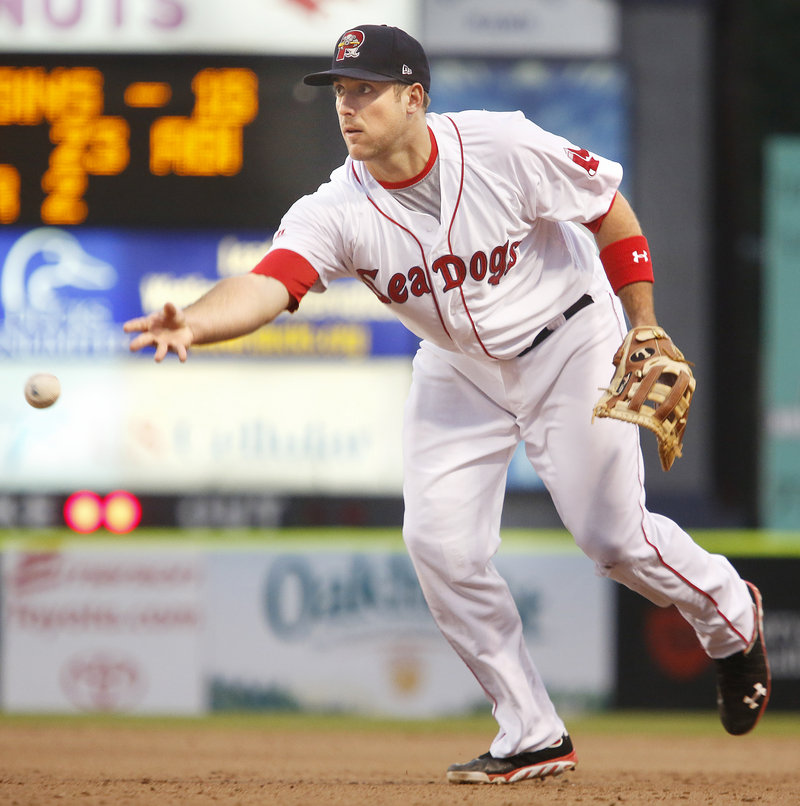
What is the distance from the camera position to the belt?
10.8ft

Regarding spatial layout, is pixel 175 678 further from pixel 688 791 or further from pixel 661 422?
pixel 661 422

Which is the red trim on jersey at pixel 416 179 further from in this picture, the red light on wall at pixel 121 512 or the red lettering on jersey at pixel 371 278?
the red light on wall at pixel 121 512

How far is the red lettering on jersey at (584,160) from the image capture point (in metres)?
3.22

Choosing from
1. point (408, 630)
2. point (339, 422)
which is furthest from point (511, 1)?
point (408, 630)

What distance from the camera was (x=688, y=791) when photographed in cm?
344

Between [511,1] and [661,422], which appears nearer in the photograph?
[661,422]

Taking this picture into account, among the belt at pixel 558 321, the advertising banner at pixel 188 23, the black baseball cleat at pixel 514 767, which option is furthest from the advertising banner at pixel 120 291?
the black baseball cleat at pixel 514 767

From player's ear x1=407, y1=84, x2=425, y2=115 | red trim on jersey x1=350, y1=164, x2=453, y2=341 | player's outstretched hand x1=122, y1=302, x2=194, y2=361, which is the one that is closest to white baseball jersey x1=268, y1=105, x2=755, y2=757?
red trim on jersey x1=350, y1=164, x2=453, y2=341

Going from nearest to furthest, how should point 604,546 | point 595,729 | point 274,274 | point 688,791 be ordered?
point 274,274
point 604,546
point 688,791
point 595,729

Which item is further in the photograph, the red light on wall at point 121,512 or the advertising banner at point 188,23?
Result: the red light on wall at point 121,512

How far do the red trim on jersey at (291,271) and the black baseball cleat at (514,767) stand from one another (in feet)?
4.18

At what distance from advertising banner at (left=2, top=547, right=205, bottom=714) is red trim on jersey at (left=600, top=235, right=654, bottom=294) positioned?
298 centimetres

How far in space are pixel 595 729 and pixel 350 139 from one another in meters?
3.36

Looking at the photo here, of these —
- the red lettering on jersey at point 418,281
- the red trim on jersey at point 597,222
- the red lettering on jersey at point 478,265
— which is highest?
the red trim on jersey at point 597,222
